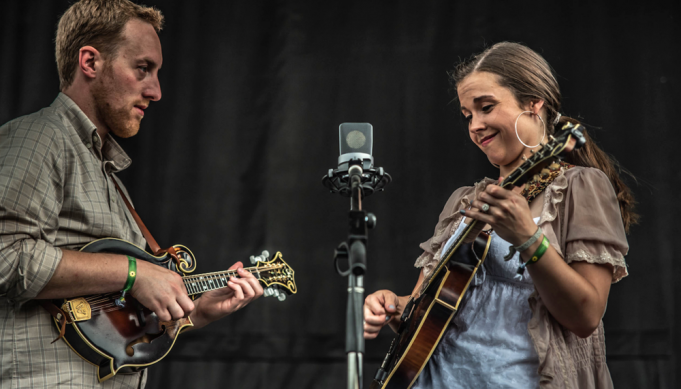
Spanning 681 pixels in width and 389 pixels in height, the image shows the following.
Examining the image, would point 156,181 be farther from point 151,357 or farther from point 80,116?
point 151,357

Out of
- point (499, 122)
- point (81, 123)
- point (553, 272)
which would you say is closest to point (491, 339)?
point (553, 272)

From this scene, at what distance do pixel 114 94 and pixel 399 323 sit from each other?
1.33 m

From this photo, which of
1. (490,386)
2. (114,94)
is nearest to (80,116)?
(114,94)

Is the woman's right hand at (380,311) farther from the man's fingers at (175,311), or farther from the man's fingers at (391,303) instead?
the man's fingers at (175,311)

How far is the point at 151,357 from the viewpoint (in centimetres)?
193

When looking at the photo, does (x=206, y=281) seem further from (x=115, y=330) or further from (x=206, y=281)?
(x=115, y=330)

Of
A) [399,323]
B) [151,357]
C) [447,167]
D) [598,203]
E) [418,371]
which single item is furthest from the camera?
[447,167]

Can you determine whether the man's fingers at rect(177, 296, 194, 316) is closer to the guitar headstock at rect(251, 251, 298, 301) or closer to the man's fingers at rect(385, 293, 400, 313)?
the guitar headstock at rect(251, 251, 298, 301)

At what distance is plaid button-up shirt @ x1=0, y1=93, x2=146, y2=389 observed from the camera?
1.64m

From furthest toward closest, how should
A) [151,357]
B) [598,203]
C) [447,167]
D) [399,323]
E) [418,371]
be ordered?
[447,167] → [399,323] → [151,357] → [418,371] → [598,203]

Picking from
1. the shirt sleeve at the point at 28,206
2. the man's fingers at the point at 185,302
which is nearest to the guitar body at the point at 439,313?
the man's fingers at the point at 185,302

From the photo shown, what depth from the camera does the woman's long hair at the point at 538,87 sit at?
6.23ft

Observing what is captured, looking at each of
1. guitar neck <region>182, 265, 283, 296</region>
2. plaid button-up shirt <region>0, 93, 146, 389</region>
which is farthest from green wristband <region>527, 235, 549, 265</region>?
plaid button-up shirt <region>0, 93, 146, 389</region>

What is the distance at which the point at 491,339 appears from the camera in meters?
1.71
